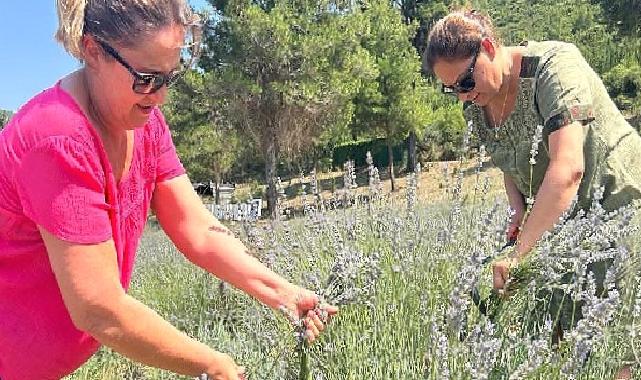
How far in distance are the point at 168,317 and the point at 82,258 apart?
111 inches

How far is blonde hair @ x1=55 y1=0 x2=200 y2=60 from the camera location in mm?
1348

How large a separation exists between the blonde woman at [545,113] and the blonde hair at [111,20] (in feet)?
3.59

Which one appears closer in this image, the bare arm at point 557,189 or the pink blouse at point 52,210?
the pink blouse at point 52,210

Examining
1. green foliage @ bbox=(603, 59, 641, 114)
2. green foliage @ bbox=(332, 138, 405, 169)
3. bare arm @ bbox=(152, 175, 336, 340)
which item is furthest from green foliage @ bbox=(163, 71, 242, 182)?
bare arm @ bbox=(152, 175, 336, 340)

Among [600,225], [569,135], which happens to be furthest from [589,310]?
[569,135]

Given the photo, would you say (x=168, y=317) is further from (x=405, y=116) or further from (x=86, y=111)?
(x=405, y=116)

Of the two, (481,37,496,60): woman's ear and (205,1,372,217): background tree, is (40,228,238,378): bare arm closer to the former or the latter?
(481,37,496,60): woman's ear

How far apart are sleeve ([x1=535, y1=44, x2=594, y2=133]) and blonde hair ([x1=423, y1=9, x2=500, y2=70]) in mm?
215

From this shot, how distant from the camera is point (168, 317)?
3.99 meters

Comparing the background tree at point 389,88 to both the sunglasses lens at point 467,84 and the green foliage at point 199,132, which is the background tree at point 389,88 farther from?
the sunglasses lens at point 467,84

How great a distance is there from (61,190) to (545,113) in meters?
1.44

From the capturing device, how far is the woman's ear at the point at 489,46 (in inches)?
87.4

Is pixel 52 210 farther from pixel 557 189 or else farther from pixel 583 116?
pixel 583 116

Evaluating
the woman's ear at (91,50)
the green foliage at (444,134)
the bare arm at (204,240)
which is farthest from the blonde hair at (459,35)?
the green foliage at (444,134)
